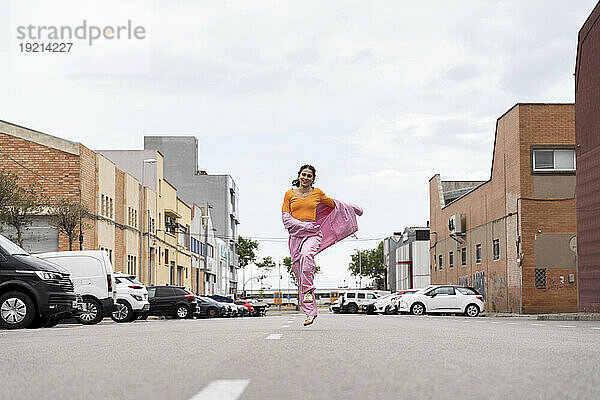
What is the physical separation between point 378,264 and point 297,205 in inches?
4599

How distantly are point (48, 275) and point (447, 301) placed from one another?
25153 millimetres

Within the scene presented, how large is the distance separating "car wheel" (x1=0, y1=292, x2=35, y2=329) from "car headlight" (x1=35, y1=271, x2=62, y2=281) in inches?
18.6

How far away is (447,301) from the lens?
39.6 metres

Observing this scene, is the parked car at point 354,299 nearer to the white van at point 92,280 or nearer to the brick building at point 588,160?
the brick building at point 588,160

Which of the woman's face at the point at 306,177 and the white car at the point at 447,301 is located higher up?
the woman's face at the point at 306,177

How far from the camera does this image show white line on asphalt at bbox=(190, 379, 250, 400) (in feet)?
14.8

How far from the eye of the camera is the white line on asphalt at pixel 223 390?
4500mm

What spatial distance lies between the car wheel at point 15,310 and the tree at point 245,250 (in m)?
111

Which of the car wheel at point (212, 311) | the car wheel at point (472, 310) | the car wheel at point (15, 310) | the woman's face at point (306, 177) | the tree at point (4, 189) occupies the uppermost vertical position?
the tree at point (4, 189)

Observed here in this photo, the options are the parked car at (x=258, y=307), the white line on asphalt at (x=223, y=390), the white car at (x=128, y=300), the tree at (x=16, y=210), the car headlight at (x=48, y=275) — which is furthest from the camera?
the parked car at (x=258, y=307)

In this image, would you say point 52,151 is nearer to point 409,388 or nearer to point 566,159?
point 566,159

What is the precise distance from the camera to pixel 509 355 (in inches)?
281

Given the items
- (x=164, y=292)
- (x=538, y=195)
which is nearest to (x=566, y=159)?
(x=538, y=195)

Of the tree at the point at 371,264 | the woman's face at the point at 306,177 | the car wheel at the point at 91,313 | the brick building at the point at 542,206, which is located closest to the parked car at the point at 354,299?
the brick building at the point at 542,206
